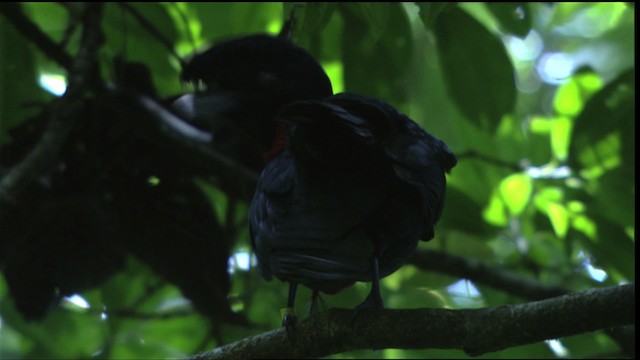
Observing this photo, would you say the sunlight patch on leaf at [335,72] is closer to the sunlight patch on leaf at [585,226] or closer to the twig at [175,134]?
the twig at [175,134]

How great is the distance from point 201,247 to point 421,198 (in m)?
1.40

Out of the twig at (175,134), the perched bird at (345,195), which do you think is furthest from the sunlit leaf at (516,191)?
the perched bird at (345,195)

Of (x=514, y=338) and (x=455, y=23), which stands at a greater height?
(x=455, y=23)

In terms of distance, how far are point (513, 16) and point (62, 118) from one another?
4.74ft

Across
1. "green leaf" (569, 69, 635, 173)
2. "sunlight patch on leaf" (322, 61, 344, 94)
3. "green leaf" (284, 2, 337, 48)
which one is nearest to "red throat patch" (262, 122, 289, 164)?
"green leaf" (284, 2, 337, 48)

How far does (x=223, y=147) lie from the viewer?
3625 millimetres

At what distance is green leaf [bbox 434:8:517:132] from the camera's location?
10.6 ft

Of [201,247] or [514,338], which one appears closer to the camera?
[514,338]

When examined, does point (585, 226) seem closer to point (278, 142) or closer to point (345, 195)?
point (278, 142)

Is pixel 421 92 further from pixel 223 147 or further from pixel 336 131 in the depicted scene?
pixel 336 131

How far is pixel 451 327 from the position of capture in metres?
2.04

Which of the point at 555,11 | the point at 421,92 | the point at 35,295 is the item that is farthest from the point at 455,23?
the point at 35,295

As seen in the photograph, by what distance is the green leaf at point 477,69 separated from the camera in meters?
3.24

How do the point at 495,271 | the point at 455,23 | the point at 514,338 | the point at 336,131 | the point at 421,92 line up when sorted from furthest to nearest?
the point at 421,92 < the point at 495,271 < the point at 455,23 < the point at 336,131 < the point at 514,338
